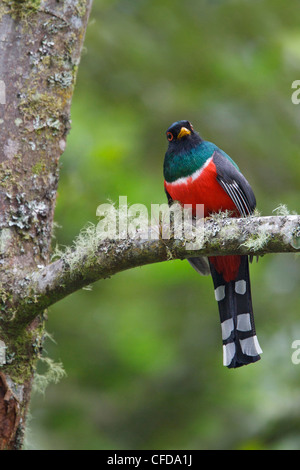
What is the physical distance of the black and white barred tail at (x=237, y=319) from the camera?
12.7 ft

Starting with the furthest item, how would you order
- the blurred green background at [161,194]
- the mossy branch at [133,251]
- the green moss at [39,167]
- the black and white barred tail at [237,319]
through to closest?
the blurred green background at [161,194]
the black and white barred tail at [237,319]
the green moss at [39,167]
the mossy branch at [133,251]

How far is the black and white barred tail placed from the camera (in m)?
3.86

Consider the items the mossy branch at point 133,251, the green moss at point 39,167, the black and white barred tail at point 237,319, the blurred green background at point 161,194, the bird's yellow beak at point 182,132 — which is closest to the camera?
the mossy branch at point 133,251

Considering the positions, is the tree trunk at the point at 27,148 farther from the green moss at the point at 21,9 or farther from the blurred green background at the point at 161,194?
the blurred green background at the point at 161,194

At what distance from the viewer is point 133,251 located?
276cm

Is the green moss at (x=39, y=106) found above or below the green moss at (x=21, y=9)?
below

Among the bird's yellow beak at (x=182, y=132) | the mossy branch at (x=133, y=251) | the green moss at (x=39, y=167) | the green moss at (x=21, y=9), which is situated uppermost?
the bird's yellow beak at (x=182, y=132)

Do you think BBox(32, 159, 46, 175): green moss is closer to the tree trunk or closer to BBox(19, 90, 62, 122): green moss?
the tree trunk

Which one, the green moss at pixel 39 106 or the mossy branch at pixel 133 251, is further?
the green moss at pixel 39 106

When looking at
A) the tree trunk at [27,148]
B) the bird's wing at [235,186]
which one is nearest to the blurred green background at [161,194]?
the bird's wing at [235,186]

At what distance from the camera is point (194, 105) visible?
17.0 ft

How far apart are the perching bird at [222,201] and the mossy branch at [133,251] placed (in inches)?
37.6
